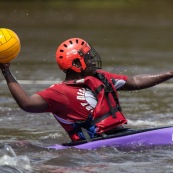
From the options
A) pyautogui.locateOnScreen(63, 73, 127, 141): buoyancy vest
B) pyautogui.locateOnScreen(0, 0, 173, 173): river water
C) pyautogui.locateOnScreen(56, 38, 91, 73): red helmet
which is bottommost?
pyautogui.locateOnScreen(0, 0, 173, 173): river water

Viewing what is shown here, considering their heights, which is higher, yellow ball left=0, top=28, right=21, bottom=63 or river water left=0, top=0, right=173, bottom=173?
yellow ball left=0, top=28, right=21, bottom=63

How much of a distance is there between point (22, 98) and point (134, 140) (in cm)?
124

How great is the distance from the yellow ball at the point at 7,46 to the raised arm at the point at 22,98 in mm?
82

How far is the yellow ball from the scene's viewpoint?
8.17 m

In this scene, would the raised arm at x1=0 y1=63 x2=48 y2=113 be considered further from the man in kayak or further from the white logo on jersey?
the white logo on jersey

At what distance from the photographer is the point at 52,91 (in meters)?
8.20

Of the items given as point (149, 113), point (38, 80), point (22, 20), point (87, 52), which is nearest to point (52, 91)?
point (87, 52)

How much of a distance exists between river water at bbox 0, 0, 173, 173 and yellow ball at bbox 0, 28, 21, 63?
927 mm

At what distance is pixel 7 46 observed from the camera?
8.27 meters

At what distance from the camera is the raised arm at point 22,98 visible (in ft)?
26.1

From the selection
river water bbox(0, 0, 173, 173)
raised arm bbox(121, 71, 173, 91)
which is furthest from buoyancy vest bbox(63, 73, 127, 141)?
raised arm bbox(121, 71, 173, 91)

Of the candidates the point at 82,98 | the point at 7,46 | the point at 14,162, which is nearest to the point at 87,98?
the point at 82,98

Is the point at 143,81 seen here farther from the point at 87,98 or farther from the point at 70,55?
the point at 70,55

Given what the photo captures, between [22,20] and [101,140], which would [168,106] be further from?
[22,20]
